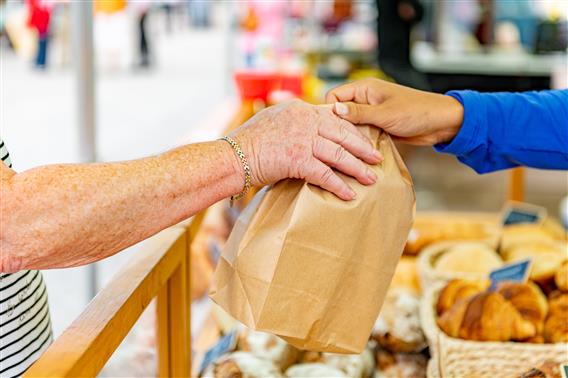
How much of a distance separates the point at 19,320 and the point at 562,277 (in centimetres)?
123

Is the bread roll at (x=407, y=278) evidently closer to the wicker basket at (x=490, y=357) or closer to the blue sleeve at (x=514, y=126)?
the wicker basket at (x=490, y=357)

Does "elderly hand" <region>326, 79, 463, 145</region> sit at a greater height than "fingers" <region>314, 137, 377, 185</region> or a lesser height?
greater

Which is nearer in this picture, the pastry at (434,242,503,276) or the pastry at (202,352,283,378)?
the pastry at (202,352,283,378)

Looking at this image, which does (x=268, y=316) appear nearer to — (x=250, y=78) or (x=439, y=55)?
(x=250, y=78)

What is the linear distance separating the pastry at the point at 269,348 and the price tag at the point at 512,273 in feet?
1.58

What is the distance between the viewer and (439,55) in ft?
21.0

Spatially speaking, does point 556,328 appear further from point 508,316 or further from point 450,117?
point 450,117

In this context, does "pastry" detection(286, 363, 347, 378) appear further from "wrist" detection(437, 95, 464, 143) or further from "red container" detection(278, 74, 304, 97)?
"red container" detection(278, 74, 304, 97)

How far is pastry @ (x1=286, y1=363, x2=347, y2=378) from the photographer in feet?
5.37

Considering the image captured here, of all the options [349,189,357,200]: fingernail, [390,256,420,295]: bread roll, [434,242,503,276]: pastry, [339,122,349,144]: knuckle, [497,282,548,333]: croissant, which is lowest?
[390,256,420,295]: bread roll

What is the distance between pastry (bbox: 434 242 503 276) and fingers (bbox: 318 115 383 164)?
905mm

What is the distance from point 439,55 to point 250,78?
9.10 ft

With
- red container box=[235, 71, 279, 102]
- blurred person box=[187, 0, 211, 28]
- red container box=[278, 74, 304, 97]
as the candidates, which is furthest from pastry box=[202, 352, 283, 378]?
blurred person box=[187, 0, 211, 28]

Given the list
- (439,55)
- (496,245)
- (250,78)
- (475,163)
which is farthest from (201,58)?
(475,163)
